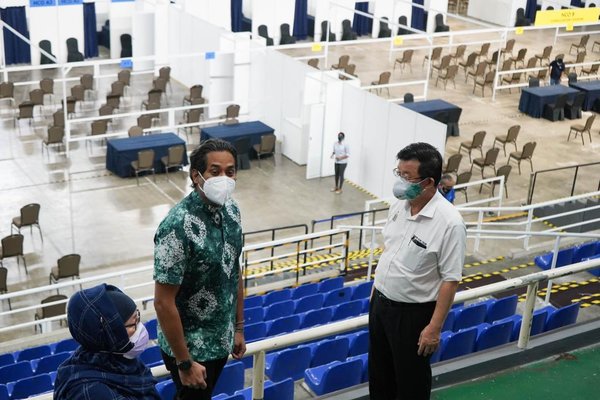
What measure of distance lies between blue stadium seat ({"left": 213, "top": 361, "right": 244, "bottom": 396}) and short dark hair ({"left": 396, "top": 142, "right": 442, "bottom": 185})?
118 inches

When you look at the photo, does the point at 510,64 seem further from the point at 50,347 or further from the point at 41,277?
the point at 50,347

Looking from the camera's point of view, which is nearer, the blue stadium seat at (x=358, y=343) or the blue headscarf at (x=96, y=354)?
the blue headscarf at (x=96, y=354)

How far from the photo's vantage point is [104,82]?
2294cm

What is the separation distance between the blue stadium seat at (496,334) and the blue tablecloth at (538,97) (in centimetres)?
1521

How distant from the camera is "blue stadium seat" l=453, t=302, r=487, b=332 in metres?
8.64

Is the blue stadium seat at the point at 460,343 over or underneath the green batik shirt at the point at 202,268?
underneath

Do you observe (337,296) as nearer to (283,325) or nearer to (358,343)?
(283,325)

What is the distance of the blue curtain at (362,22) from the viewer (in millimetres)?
29639

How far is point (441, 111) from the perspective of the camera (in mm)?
19344

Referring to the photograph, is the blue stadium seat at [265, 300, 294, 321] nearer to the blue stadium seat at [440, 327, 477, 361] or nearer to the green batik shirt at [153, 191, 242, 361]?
the blue stadium seat at [440, 327, 477, 361]

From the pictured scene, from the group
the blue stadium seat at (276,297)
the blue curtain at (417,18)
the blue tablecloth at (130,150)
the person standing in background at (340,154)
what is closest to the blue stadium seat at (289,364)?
the blue stadium seat at (276,297)

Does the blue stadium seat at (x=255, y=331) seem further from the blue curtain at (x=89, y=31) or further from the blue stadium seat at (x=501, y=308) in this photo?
the blue curtain at (x=89, y=31)

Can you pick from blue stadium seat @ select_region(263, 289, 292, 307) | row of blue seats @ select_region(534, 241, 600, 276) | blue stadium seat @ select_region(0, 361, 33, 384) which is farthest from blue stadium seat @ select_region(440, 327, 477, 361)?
row of blue seats @ select_region(534, 241, 600, 276)

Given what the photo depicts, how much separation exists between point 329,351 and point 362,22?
23730mm
